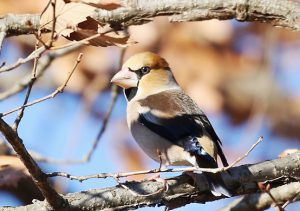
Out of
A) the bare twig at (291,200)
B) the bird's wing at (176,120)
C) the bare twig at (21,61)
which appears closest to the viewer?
the bare twig at (21,61)

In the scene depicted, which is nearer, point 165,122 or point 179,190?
point 179,190

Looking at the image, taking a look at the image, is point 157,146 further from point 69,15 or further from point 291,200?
point 69,15

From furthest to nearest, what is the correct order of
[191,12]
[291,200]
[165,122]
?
[165,122], [191,12], [291,200]

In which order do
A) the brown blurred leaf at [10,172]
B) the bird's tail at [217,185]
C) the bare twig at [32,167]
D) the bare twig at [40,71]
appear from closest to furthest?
1. the bare twig at [32,167]
2. the bird's tail at [217,185]
3. the brown blurred leaf at [10,172]
4. the bare twig at [40,71]

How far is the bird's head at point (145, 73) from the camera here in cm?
495

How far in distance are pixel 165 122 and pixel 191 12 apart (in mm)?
596

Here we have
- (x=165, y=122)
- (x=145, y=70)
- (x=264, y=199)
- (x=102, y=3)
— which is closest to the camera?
(x=102, y=3)

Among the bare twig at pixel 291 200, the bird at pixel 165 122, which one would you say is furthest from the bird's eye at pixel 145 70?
the bare twig at pixel 291 200

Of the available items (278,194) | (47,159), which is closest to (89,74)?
(47,159)

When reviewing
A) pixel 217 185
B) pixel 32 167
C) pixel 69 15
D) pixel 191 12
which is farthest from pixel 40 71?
pixel 32 167

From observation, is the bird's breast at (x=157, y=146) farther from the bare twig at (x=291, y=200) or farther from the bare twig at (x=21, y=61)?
the bare twig at (x=21, y=61)

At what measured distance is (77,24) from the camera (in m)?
3.33

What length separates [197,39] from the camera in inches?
271

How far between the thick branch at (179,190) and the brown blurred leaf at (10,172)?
0.62 metres
